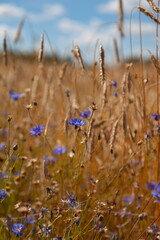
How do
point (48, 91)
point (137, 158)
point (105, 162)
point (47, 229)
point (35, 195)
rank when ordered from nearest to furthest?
point (47, 229), point (35, 195), point (137, 158), point (105, 162), point (48, 91)

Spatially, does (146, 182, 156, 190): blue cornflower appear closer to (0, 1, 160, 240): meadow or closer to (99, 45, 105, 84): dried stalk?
(0, 1, 160, 240): meadow

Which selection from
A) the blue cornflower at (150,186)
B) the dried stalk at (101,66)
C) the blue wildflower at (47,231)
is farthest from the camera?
the blue cornflower at (150,186)

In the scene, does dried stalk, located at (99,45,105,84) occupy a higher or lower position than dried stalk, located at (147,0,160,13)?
lower

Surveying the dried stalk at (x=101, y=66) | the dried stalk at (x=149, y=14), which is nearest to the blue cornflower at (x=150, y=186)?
the dried stalk at (x=101, y=66)

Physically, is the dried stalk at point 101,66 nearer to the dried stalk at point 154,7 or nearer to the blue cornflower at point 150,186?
the dried stalk at point 154,7

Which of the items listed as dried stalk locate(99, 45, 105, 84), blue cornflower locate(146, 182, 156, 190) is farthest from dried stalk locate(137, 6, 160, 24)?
blue cornflower locate(146, 182, 156, 190)

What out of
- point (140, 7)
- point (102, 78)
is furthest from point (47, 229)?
point (140, 7)

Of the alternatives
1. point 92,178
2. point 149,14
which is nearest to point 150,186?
point 92,178

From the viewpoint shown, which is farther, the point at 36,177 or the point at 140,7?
the point at 36,177

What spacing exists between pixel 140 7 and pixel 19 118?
8.31ft

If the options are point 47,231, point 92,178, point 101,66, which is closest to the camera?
point 47,231

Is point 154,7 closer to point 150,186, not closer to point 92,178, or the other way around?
point 92,178

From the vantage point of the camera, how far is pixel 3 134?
12.6 ft

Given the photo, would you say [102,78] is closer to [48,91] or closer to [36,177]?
[36,177]
